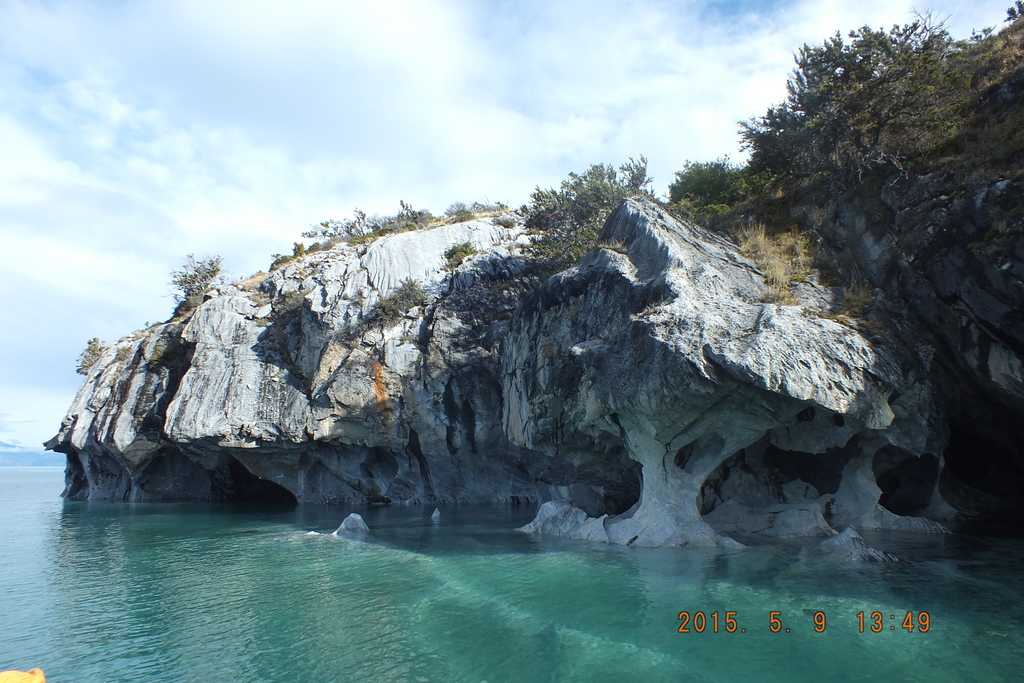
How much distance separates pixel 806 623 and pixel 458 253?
970 inches

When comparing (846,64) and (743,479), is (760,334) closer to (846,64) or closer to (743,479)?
(743,479)

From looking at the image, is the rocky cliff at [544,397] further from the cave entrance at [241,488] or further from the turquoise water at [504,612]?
the turquoise water at [504,612]

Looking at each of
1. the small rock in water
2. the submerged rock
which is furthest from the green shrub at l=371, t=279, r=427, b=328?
the submerged rock

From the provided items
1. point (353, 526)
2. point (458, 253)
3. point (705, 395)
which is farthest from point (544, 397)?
point (458, 253)

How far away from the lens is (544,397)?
64.5 feet

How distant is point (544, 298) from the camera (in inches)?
822

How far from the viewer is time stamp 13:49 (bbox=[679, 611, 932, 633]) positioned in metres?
9.27

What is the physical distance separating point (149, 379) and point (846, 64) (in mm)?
36754

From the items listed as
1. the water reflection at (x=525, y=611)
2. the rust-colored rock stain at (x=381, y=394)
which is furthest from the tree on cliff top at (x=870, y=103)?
the rust-colored rock stain at (x=381, y=394)

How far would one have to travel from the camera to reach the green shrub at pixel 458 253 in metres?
30.2

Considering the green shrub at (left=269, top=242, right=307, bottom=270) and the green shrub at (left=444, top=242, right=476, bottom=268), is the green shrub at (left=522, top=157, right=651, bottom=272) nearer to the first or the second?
the green shrub at (left=444, top=242, right=476, bottom=268)

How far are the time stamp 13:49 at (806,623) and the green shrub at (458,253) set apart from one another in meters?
23.0

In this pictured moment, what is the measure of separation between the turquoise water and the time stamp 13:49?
7cm

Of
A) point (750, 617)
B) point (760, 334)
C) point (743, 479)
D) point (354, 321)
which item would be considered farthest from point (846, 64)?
Answer: point (354, 321)
